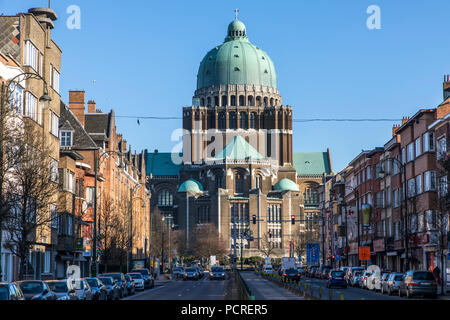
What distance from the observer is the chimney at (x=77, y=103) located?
270 ft

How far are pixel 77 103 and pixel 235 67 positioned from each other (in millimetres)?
114706

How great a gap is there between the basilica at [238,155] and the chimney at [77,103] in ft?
341

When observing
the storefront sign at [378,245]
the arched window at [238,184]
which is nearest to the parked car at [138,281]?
the storefront sign at [378,245]

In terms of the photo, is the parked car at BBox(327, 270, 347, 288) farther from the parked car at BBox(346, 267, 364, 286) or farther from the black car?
the black car

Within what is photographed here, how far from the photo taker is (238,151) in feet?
627

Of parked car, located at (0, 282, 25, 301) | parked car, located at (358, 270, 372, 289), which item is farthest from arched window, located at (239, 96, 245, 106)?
parked car, located at (0, 282, 25, 301)

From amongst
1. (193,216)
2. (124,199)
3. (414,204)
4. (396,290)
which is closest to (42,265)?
(396,290)

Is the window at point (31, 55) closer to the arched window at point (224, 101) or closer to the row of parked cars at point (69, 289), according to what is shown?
the row of parked cars at point (69, 289)

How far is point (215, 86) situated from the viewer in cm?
19575

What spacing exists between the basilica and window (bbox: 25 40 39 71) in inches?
5306

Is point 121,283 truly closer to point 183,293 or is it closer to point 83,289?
point 183,293

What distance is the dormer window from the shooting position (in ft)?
243
